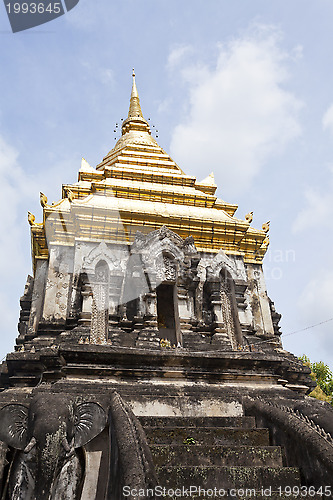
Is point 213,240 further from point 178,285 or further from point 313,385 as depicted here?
point 313,385

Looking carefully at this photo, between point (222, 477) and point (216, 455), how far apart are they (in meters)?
0.58

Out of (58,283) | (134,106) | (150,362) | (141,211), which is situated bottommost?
(150,362)

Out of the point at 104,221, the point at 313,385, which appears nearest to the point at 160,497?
the point at 104,221

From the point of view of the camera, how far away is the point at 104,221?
12.6 metres

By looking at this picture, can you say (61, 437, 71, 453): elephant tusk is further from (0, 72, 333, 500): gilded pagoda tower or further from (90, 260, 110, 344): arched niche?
(90, 260, 110, 344): arched niche

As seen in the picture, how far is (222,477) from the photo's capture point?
5.04 m

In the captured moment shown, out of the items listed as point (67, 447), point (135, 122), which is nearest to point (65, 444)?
point (67, 447)

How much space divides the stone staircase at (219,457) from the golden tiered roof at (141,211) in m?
7.08

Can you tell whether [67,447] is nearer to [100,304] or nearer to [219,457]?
[219,457]

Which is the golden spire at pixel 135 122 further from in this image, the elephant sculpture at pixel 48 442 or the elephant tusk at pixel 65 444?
the elephant tusk at pixel 65 444

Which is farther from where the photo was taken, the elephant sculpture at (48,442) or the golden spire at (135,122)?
the golden spire at (135,122)

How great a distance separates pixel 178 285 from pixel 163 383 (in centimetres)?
351

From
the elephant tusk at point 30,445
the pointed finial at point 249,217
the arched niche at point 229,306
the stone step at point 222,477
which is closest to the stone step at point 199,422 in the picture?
the stone step at point 222,477

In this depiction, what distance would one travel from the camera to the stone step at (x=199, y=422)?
6.46 meters
